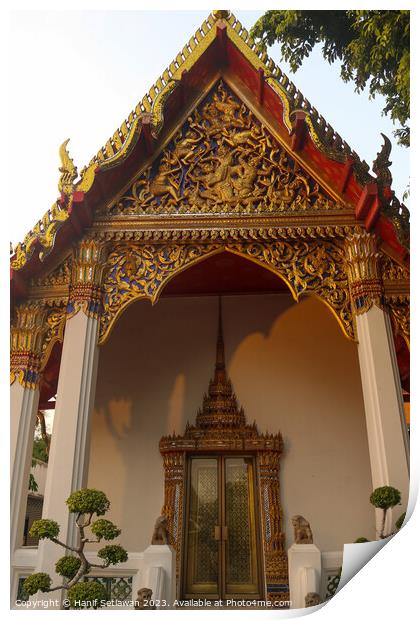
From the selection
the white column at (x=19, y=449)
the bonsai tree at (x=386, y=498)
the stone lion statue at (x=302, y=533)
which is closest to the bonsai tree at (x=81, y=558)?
the white column at (x=19, y=449)

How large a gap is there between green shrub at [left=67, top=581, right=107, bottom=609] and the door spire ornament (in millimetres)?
2195

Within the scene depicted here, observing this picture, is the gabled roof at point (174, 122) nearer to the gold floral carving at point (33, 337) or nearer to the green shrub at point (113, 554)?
the gold floral carving at point (33, 337)

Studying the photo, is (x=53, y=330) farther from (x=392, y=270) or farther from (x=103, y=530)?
(x=392, y=270)

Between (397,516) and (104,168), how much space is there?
3.24 m

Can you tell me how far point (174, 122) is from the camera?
15.6 feet

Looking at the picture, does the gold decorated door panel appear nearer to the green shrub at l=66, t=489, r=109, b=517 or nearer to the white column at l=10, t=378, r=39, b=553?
the white column at l=10, t=378, r=39, b=553

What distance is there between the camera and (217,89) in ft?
15.9

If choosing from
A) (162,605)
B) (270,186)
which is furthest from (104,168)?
(162,605)

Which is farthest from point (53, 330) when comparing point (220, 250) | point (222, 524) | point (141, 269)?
point (222, 524)

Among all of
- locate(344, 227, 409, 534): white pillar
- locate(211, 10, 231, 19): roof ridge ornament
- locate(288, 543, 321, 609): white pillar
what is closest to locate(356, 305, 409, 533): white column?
locate(344, 227, 409, 534): white pillar

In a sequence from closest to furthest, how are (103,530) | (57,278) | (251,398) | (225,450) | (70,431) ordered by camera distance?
(103,530) → (70,431) → (57,278) → (225,450) → (251,398)

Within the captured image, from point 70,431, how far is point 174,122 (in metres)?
2.71

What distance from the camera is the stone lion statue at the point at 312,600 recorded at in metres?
3.23

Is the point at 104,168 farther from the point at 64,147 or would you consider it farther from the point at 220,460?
the point at 220,460
